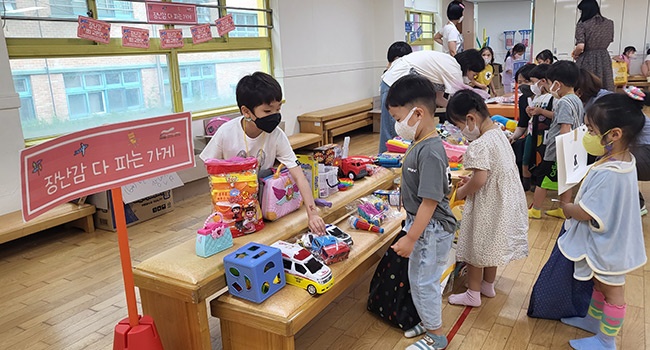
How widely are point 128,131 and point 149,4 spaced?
3.62 meters

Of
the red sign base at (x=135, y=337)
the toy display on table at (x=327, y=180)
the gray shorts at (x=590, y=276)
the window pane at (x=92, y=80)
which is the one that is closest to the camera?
the red sign base at (x=135, y=337)

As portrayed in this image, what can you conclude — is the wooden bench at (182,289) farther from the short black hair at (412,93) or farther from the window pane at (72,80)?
the window pane at (72,80)

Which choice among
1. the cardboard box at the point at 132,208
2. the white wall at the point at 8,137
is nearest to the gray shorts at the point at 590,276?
the cardboard box at the point at 132,208

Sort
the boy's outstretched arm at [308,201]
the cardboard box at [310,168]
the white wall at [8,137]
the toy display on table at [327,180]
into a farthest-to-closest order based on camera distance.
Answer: the white wall at [8,137], the toy display on table at [327,180], the cardboard box at [310,168], the boy's outstretched arm at [308,201]

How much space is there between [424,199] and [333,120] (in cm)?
533

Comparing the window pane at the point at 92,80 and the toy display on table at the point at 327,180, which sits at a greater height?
the window pane at the point at 92,80

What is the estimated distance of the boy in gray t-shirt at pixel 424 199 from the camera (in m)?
1.97

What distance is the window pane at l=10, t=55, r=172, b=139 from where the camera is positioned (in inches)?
167

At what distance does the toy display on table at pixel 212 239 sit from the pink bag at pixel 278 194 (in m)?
0.30

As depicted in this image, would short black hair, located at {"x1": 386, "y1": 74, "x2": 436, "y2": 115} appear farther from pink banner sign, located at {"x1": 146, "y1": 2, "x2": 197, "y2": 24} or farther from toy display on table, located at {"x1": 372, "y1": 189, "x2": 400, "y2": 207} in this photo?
pink banner sign, located at {"x1": 146, "y1": 2, "x2": 197, "y2": 24}

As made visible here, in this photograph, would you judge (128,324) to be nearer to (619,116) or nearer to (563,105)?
(619,116)

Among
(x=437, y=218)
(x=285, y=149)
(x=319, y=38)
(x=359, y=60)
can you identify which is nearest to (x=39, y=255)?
(x=285, y=149)

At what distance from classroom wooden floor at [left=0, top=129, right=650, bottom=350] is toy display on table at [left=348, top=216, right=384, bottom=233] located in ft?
1.48

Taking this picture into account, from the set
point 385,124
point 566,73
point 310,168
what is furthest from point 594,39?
point 310,168
